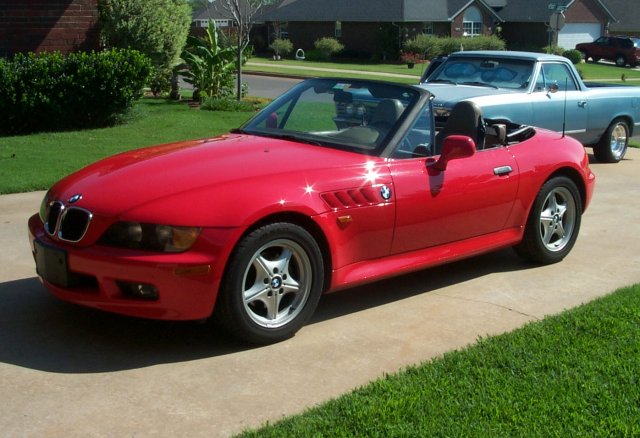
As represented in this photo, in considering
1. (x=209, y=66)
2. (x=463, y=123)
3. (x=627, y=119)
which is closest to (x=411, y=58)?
(x=209, y=66)

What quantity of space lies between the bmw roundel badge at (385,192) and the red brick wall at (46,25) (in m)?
11.7

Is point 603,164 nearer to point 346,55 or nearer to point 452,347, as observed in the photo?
point 452,347

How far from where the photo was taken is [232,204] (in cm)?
480

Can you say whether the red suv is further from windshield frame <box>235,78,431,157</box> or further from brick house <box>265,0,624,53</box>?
windshield frame <box>235,78,431,157</box>

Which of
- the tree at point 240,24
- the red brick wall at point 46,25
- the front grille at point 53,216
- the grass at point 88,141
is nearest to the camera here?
the front grille at point 53,216

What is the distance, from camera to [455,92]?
11820 millimetres

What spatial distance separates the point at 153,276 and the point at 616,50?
57.5 m

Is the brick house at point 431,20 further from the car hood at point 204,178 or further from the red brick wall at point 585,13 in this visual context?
the car hood at point 204,178

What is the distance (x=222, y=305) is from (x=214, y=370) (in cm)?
37

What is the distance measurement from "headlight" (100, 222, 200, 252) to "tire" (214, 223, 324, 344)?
29cm

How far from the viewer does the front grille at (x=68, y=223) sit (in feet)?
15.9

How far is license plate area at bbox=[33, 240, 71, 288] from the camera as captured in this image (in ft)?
15.8

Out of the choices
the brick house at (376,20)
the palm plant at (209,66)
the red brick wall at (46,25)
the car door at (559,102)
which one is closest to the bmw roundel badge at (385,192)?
the car door at (559,102)

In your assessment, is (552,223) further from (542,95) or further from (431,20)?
(431,20)
